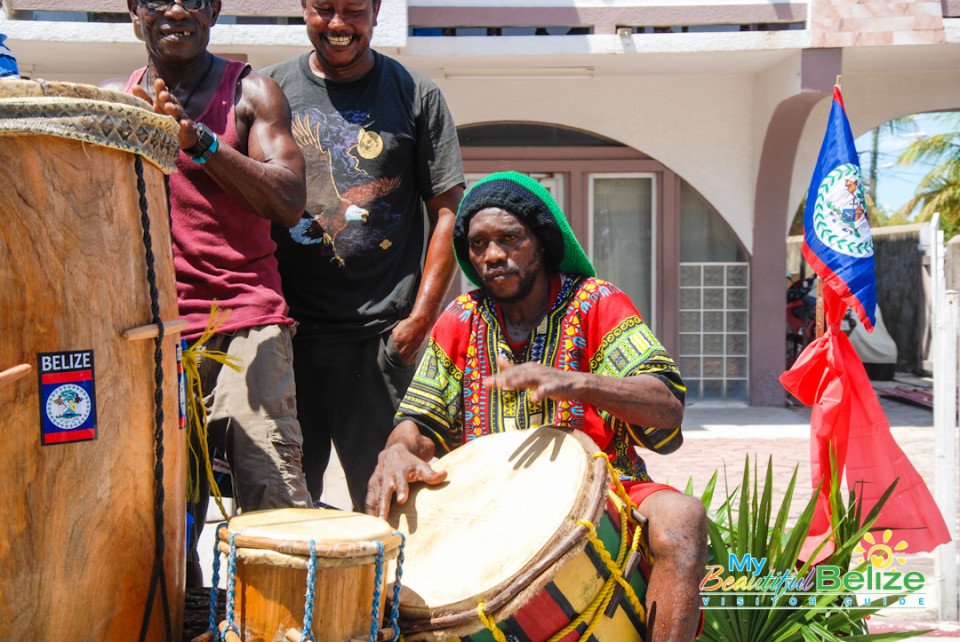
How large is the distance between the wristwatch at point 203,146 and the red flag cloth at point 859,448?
2715 mm

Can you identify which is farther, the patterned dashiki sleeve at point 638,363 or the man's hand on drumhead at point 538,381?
the patterned dashiki sleeve at point 638,363

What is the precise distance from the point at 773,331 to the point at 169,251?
8296mm

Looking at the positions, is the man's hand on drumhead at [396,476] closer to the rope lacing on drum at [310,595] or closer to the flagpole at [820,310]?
the rope lacing on drum at [310,595]

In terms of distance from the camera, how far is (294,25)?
786 cm

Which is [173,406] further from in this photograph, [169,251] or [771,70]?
[771,70]

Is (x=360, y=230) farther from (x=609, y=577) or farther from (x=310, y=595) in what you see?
(x=310, y=595)

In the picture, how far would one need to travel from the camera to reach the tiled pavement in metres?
6.65

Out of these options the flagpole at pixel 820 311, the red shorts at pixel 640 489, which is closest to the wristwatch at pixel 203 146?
the red shorts at pixel 640 489

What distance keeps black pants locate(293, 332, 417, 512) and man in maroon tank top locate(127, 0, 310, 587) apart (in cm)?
49

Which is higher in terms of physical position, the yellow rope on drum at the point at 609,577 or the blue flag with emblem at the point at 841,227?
the blue flag with emblem at the point at 841,227

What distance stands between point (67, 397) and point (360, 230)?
4.68 feet

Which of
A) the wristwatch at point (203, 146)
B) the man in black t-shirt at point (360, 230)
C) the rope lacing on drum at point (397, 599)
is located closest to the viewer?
the rope lacing on drum at point (397, 599)

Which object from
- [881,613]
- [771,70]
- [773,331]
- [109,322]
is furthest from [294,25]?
[109,322]

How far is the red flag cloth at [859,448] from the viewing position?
4.03 metres
